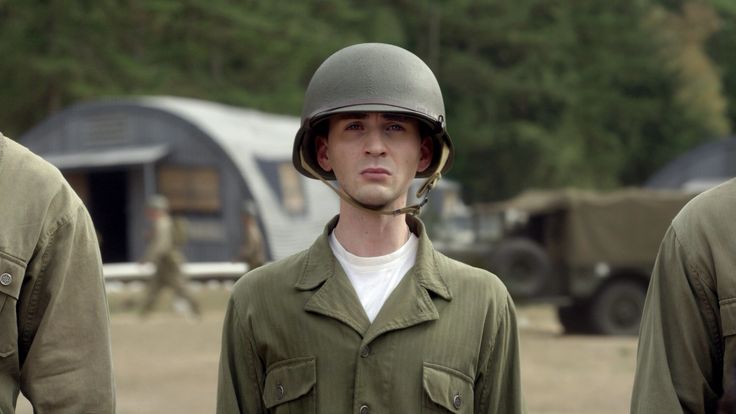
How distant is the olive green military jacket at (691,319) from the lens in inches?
116

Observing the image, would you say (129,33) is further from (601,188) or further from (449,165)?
(449,165)

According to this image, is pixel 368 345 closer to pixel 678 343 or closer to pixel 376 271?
pixel 376 271

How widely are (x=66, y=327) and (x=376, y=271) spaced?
67 centimetres

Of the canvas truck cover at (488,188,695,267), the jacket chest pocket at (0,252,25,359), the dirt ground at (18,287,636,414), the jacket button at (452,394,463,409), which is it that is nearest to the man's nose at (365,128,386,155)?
the jacket button at (452,394,463,409)

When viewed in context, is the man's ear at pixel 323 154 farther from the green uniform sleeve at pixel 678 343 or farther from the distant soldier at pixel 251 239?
the distant soldier at pixel 251 239

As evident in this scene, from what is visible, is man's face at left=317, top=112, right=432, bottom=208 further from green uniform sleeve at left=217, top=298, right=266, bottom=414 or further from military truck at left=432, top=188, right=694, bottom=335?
military truck at left=432, top=188, right=694, bottom=335

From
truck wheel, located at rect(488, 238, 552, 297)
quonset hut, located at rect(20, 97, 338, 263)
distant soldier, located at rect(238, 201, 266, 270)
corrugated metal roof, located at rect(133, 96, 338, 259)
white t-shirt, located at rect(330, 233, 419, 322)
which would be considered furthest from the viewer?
quonset hut, located at rect(20, 97, 338, 263)

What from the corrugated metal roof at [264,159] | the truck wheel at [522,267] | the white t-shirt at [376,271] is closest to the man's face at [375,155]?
the white t-shirt at [376,271]

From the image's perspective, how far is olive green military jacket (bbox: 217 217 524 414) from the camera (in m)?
2.98

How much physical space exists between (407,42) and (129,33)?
13.4 metres

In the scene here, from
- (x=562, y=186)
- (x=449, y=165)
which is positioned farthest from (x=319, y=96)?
(x=562, y=186)

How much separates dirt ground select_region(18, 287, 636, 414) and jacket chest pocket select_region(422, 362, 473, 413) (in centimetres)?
733

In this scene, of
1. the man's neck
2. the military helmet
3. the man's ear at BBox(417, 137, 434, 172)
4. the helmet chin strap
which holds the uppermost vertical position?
the military helmet

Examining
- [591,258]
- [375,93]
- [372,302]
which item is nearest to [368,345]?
[372,302]
